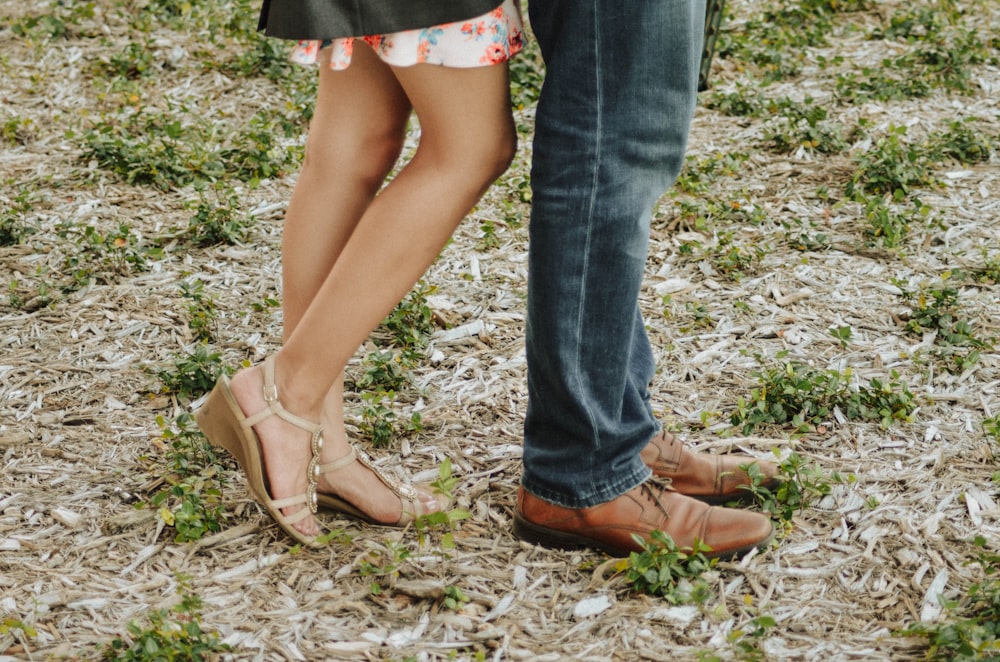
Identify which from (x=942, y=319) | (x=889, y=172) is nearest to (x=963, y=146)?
(x=889, y=172)

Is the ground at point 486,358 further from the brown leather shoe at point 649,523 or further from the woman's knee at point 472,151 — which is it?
the woman's knee at point 472,151

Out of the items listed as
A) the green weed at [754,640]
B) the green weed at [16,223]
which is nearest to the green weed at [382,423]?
the green weed at [754,640]

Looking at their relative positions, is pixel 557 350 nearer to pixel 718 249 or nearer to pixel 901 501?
pixel 901 501

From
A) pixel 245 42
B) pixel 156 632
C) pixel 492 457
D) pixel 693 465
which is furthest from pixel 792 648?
pixel 245 42

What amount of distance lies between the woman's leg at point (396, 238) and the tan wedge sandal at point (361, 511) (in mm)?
107

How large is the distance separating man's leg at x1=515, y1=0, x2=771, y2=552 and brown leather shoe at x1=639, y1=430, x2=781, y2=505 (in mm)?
149

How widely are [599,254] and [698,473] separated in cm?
64

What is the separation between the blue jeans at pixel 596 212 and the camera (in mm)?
1531

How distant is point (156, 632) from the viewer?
159cm

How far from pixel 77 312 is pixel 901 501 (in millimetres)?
2176

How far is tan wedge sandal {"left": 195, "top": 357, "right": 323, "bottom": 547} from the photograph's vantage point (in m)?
1.82

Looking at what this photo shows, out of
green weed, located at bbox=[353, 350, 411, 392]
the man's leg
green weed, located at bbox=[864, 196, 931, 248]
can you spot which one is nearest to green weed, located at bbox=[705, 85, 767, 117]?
green weed, located at bbox=[864, 196, 931, 248]

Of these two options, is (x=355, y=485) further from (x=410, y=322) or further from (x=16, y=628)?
(x=410, y=322)

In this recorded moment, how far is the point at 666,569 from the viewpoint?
1795mm
